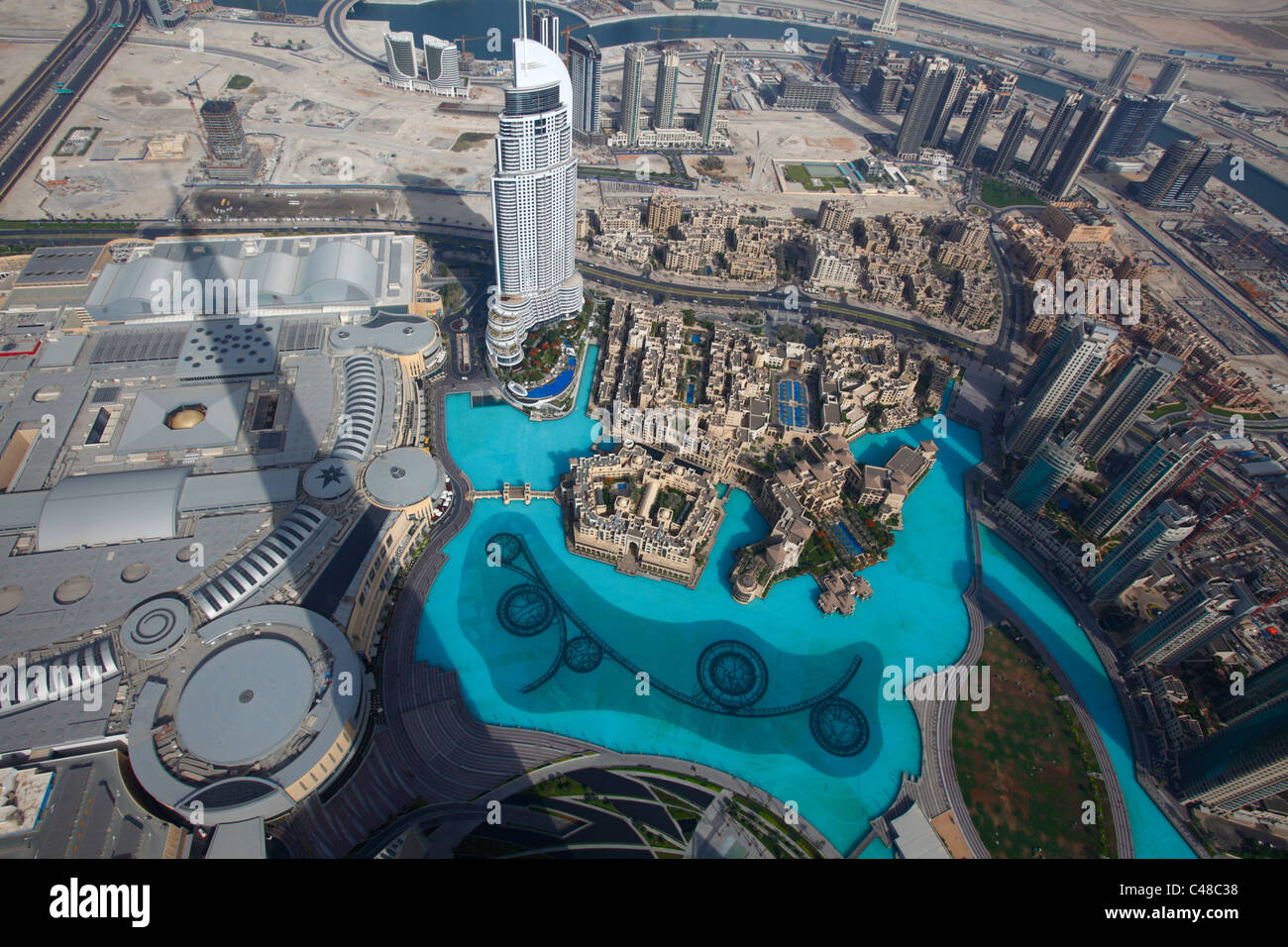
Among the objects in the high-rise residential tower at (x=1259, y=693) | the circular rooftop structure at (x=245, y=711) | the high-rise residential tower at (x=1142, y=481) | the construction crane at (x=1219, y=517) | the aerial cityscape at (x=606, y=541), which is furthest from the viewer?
the construction crane at (x=1219, y=517)

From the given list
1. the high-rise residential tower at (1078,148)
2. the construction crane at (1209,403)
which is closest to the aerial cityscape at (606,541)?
the construction crane at (1209,403)

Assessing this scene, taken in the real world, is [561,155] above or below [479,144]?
above

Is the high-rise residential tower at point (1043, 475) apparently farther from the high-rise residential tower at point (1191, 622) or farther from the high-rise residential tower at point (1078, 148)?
the high-rise residential tower at point (1078, 148)

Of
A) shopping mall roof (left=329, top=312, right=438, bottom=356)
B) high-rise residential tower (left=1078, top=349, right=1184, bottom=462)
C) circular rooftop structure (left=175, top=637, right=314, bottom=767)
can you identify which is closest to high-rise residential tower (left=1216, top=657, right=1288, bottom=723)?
high-rise residential tower (left=1078, top=349, right=1184, bottom=462)

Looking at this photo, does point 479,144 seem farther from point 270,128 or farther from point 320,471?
point 320,471

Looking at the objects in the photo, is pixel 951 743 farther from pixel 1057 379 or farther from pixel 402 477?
pixel 402 477

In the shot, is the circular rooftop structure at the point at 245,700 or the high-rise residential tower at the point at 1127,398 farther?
the high-rise residential tower at the point at 1127,398
